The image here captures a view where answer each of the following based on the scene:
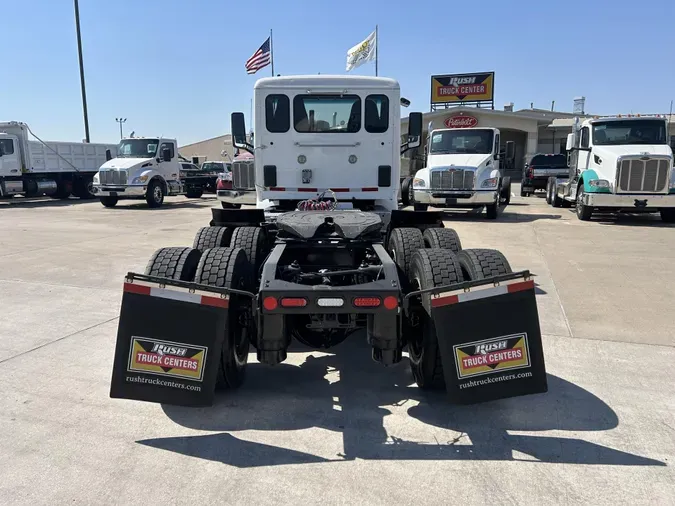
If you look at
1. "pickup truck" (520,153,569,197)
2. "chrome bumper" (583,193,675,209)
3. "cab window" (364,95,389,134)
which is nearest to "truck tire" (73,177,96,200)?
"pickup truck" (520,153,569,197)

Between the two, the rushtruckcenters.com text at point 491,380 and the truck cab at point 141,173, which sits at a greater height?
the truck cab at point 141,173

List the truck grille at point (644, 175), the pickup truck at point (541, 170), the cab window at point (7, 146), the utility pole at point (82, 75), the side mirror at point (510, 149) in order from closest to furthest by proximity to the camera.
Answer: the truck grille at point (644, 175), the side mirror at point (510, 149), the cab window at point (7, 146), the pickup truck at point (541, 170), the utility pole at point (82, 75)

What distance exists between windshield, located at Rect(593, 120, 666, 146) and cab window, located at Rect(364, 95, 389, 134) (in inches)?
399

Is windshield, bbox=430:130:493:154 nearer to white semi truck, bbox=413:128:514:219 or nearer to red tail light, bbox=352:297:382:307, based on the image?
white semi truck, bbox=413:128:514:219

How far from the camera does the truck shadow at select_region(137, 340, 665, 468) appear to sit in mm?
3053

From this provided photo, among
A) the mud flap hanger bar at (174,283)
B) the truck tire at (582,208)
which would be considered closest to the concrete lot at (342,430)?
the mud flap hanger bar at (174,283)

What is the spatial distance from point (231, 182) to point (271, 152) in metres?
10.9

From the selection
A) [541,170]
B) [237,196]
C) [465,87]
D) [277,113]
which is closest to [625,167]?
[277,113]

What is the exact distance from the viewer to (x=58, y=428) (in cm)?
334

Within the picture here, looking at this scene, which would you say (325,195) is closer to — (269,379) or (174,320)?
(269,379)

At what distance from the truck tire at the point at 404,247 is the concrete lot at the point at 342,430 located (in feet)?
2.83

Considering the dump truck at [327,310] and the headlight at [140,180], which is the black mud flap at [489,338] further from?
the headlight at [140,180]

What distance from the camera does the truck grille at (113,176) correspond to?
63.7ft

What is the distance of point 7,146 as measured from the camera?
21172mm
